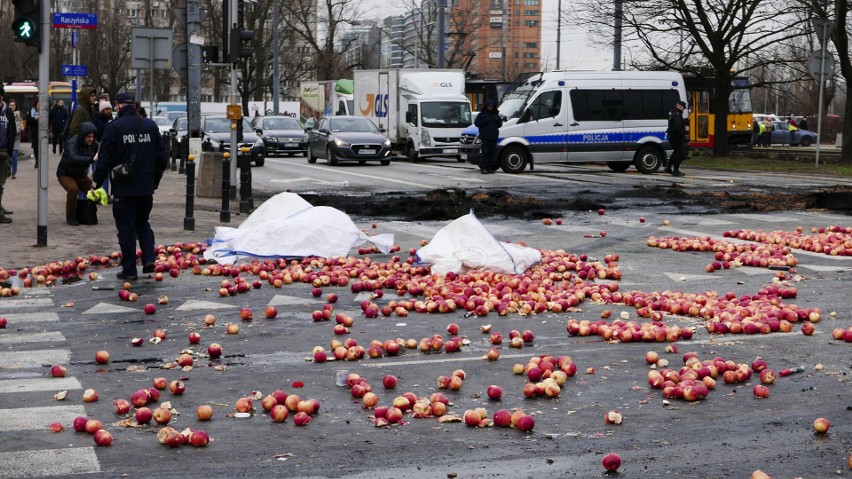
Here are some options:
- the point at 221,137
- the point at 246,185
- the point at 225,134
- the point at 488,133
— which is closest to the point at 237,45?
the point at 246,185

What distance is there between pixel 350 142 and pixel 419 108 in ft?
14.5

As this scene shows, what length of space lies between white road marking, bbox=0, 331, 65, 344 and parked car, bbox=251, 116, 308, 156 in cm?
3396

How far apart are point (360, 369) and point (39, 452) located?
8.06 ft

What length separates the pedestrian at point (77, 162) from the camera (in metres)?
16.4

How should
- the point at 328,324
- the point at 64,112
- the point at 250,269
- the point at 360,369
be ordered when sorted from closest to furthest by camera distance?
the point at 360,369
the point at 328,324
the point at 250,269
the point at 64,112

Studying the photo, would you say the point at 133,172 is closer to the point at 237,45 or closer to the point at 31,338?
the point at 31,338

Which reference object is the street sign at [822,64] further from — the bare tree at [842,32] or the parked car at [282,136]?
the parked car at [282,136]

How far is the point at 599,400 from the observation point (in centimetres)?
657

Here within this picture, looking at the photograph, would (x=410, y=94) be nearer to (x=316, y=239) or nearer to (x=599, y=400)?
(x=316, y=239)

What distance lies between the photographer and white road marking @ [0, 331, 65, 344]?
8672 mm

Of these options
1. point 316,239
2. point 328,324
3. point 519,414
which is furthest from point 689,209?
point 519,414

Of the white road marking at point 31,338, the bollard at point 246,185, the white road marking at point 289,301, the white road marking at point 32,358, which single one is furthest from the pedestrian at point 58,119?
the white road marking at point 32,358

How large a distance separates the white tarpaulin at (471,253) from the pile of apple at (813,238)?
3.82 metres

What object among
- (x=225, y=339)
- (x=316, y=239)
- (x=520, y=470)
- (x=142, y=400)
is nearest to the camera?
(x=520, y=470)
